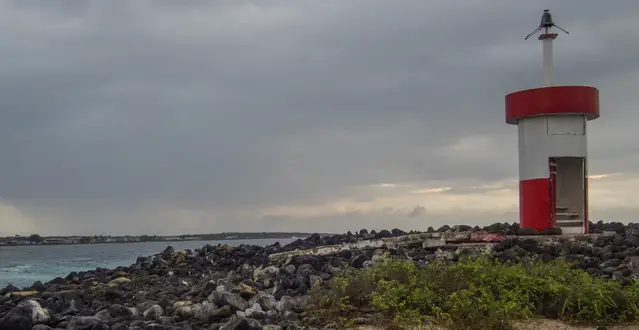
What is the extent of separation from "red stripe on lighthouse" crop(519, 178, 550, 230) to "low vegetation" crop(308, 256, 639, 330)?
569 centimetres

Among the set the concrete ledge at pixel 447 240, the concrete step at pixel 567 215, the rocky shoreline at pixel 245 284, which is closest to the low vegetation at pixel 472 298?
the rocky shoreline at pixel 245 284

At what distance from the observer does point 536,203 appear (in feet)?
50.1

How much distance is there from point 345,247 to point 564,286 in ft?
23.8

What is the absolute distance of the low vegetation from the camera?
814 centimetres

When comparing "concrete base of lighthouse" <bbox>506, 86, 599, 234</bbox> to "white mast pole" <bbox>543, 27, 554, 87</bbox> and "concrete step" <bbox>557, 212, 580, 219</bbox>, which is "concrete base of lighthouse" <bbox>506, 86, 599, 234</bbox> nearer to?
"concrete step" <bbox>557, 212, 580, 219</bbox>

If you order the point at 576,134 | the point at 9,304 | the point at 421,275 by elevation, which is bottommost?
the point at 9,304

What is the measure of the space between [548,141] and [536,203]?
1483mm

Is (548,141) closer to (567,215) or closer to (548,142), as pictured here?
(548,142)

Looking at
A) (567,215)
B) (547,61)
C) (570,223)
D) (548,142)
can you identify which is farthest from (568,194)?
(547,61)

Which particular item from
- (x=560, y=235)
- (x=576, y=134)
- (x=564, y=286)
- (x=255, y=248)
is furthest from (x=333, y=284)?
(x=255, y=248)

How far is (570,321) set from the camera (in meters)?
8.34

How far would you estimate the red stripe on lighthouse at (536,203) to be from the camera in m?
15.1

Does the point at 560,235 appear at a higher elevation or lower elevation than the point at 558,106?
lower

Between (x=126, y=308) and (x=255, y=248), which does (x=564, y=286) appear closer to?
(x=126, y=308)
